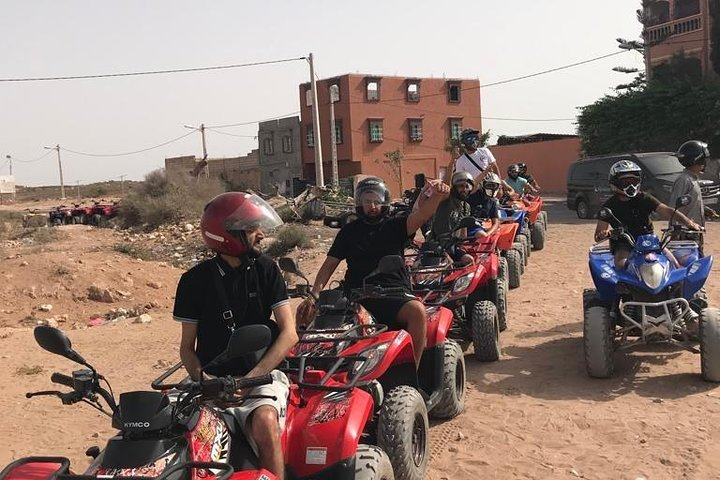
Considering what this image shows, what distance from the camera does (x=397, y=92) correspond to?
2044 inches

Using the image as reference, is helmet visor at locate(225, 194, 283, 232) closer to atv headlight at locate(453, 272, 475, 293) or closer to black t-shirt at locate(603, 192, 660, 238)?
atv headlight at locate(453, 272, 475, 293)

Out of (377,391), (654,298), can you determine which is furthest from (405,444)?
(654,298)

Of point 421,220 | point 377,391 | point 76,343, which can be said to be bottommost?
point 76,343

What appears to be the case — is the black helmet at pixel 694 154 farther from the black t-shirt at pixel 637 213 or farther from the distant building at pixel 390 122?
the distant building at pixel 390 122

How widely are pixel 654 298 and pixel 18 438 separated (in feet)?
16.9

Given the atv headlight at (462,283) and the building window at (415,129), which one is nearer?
the atv headlight at (462,283)

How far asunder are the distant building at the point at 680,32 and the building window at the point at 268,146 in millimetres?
28785

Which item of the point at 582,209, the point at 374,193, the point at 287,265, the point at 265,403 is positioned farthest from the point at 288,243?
the point at 265,403

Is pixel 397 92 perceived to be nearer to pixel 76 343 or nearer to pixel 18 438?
pixel 76 343

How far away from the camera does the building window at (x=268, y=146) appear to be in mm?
56875

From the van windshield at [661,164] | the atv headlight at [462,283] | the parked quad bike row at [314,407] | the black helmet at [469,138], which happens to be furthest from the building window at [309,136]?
the parked quad bike row at [314,407]

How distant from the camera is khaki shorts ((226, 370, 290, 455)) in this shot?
3.07m

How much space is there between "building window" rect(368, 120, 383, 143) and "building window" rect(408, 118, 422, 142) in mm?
2599

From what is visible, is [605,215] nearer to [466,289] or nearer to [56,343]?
[466,289]
